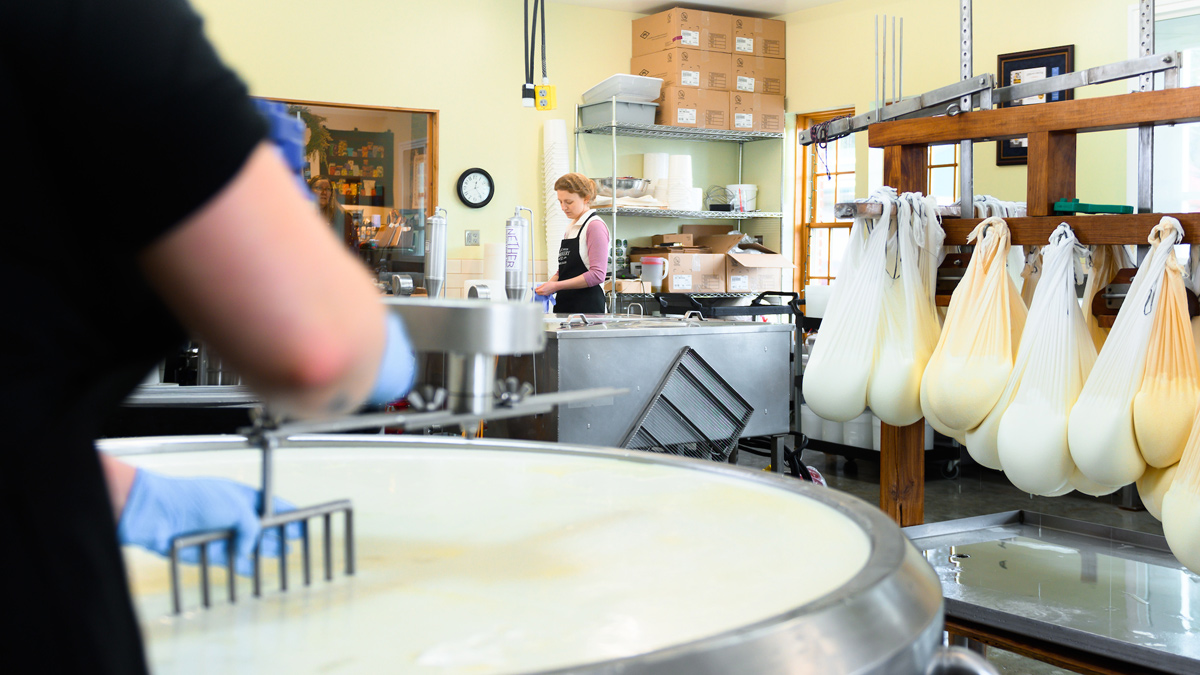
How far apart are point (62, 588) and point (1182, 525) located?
1687 millimetres

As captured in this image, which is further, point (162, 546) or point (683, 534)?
point (683, 534)

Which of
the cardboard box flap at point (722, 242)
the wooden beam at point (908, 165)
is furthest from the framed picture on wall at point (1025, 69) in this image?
the wooden beam at point (908, 165)

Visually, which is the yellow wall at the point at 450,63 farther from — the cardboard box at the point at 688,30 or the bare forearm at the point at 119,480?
the bare forearm at the point at 119,480

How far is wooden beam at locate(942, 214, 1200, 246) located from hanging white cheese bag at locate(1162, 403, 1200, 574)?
409 mm

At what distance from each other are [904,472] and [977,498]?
2236mm

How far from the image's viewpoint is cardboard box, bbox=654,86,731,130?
245 inches

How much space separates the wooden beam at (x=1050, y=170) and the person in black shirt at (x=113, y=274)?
2003mm

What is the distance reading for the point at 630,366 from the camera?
2.96 metres

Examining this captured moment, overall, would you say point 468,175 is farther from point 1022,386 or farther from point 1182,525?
point 1182,525

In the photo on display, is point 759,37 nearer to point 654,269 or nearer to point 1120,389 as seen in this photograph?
point 654,269

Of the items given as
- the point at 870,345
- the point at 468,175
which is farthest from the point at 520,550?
the point at 468,175

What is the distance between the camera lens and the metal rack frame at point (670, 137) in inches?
244

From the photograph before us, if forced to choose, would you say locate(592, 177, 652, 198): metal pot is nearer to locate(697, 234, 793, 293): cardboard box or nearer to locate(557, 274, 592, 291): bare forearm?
locate(697, 234, 793, 293): cardboard box

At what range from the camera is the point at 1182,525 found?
5.17ft
